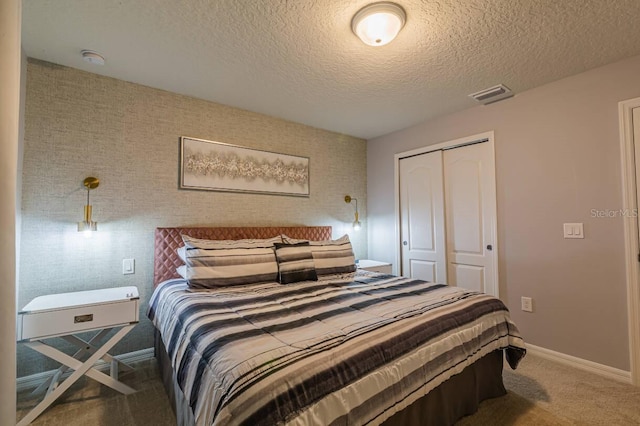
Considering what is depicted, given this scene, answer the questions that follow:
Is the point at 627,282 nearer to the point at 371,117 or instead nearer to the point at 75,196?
the point at 371,117

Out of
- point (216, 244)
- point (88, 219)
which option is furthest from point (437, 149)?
point (88, 219)

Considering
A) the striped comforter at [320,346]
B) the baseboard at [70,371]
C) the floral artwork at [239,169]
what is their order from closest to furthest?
the striped comforter at [320,346] < the baseboard at [70,371] < the floral artwork at [239,169]

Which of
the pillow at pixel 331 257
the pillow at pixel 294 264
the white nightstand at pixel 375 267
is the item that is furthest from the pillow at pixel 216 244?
the white nightstand at pixel 375 267

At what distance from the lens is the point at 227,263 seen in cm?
224

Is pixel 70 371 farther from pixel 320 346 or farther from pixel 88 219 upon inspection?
pixel 320 346

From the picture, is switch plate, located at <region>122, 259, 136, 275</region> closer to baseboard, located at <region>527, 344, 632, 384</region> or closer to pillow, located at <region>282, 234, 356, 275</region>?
pillow, located at <region>282, 234, 356, 275</region>

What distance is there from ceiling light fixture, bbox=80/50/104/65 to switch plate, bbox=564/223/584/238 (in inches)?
155

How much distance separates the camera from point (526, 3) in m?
1.66

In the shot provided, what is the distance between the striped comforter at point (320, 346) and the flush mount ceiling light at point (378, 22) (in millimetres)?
1656

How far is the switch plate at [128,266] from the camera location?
8.03 feet

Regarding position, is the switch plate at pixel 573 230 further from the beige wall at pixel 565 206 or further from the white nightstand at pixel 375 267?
the white nightstand at pixel 375 267

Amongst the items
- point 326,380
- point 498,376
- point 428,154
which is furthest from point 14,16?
point 428,154

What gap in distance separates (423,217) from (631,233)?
1776 mm

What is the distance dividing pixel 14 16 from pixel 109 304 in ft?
5.39
